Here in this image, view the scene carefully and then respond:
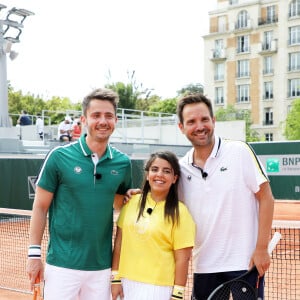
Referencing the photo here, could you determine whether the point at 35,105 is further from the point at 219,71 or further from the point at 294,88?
the point at 294,88

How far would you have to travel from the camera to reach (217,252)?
3.11 meters

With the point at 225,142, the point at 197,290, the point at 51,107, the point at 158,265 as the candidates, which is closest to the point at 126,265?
the point at 158,265

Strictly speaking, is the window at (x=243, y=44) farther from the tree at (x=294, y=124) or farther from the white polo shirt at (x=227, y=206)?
the white polo shirt at (x=227, y=206)

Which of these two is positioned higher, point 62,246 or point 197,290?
point 62,246

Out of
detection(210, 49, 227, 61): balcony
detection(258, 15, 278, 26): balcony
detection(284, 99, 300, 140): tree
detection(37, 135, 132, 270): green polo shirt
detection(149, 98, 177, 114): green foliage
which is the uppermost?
detection(258, 15, 278, 26): balcony

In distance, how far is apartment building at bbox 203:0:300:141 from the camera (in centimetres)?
5616

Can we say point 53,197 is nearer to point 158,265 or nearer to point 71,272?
point 71,272

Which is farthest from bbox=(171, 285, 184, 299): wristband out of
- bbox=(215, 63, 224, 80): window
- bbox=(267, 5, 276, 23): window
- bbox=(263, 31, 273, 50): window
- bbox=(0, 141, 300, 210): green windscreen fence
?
bbox=(267, 5, 276, 23): window

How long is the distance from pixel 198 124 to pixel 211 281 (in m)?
0.96

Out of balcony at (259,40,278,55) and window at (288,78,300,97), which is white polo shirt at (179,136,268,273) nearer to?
window at (288,78,300,97)

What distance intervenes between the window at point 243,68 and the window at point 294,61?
533 cm

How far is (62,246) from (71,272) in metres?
0.17

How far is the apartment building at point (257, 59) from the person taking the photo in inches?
2211

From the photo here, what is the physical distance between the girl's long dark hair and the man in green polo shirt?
0.60 ft
